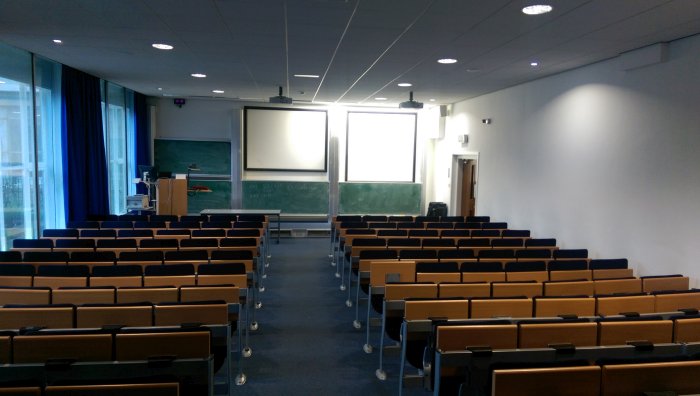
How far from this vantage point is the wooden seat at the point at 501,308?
3.87 m

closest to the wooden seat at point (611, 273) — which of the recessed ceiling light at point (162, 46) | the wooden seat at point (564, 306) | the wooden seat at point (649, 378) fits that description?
the wooden seat at point (564, 306)

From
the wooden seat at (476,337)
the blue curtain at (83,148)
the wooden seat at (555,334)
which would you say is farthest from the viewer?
the blue curtain at (83,148)

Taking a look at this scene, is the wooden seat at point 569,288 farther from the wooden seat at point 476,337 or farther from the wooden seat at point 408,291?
the wooden seat at point 476,337

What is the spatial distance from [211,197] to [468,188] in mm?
7945

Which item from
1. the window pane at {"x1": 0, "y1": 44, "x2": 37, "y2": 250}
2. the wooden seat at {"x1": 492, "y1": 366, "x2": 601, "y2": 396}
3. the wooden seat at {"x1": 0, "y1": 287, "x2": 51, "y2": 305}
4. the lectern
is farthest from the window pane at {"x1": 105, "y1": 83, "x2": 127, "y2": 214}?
the wooden seat at {"x1": 492, "y1": 366, "x2": 601, "y2": 396}

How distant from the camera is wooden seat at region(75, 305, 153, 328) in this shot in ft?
11.4

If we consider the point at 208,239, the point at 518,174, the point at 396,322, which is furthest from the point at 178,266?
the point at 518,174

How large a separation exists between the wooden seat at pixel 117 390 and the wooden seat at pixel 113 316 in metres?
1.35

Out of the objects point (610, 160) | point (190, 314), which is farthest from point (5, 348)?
point (610, 160)

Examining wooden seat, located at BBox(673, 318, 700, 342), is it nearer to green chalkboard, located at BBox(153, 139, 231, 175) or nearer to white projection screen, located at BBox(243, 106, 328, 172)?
white projection screen, located at BBox(243, 106, 328, 172)

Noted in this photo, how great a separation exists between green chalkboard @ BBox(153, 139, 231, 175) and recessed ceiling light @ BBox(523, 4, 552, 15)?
11289 millimetres

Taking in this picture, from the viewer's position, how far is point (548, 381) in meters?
2.41

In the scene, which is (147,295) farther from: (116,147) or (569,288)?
(116,147)

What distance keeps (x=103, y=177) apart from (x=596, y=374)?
34.0 ft
